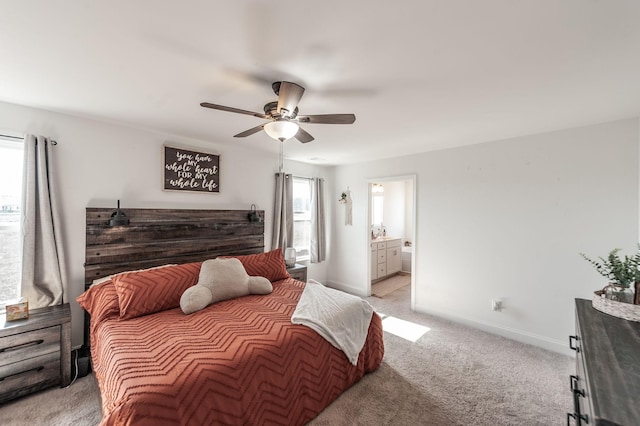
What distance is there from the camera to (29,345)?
6.58 feet

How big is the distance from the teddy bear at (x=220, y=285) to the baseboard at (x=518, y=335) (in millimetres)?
2526

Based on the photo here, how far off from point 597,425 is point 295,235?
3.99 meters

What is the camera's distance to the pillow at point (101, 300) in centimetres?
215

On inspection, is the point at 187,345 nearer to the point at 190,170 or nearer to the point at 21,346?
the point at 21,346

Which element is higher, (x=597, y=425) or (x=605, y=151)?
(x=605, y=151)

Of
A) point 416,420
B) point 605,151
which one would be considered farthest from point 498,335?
point 605,151

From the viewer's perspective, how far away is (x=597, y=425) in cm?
83

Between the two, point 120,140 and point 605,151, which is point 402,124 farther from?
point 120,140

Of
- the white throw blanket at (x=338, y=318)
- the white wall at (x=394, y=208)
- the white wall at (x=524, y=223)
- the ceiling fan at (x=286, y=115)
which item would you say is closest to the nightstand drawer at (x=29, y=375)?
the white throw blanket at (x=338, y=318)

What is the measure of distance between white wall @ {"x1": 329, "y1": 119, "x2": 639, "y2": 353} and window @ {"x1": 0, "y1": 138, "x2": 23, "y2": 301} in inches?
167

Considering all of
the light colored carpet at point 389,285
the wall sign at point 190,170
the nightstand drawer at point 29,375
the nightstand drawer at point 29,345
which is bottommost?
the light colored carpet at point 389,285

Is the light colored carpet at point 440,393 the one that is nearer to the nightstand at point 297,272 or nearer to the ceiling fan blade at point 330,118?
the nightstand at point 297,272

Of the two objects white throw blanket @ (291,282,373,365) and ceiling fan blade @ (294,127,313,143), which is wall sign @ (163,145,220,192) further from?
white throw blanket @ (291,282,373,365)

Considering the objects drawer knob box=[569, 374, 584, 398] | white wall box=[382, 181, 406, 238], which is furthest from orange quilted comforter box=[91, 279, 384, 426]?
white wall box=[382, 181, 406, 238]
